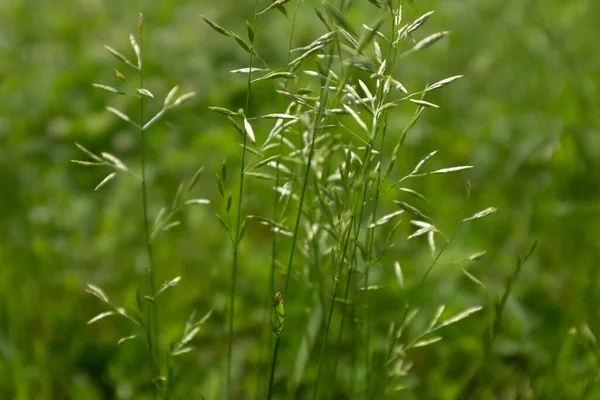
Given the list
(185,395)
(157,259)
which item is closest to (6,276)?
(157,259)

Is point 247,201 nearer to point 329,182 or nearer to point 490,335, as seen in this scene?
point 329,182

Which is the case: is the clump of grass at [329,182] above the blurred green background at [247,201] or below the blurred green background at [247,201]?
above

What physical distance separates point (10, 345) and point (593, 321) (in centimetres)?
137

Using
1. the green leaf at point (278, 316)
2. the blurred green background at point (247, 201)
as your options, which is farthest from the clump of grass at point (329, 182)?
the blurred green background at point (247, 201)

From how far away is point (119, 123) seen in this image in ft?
9.84

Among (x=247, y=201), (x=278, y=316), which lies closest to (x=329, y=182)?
(x=247, y=201)

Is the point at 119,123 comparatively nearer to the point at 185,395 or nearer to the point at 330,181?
the point at 185,395

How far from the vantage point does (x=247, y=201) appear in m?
1.33

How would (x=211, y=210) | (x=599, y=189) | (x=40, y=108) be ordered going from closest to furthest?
(x=599, y=189)
(x=211, y=210)
(x=40, y=108)

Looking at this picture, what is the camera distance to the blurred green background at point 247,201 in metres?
1.78

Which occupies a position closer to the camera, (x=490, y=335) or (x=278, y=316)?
(x=278, y=316)

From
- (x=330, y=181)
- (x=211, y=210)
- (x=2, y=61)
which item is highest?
(x=330, y=181)

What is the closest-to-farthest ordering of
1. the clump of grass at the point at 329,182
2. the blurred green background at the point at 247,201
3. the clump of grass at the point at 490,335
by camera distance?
the clump of grass at the point at 329,182 < the clump of grass at the point at 490,335 < the blurred green background at the point at 247,201

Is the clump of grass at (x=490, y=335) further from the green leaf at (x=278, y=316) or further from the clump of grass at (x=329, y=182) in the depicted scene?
the green leaf at (x=278, y=316)
